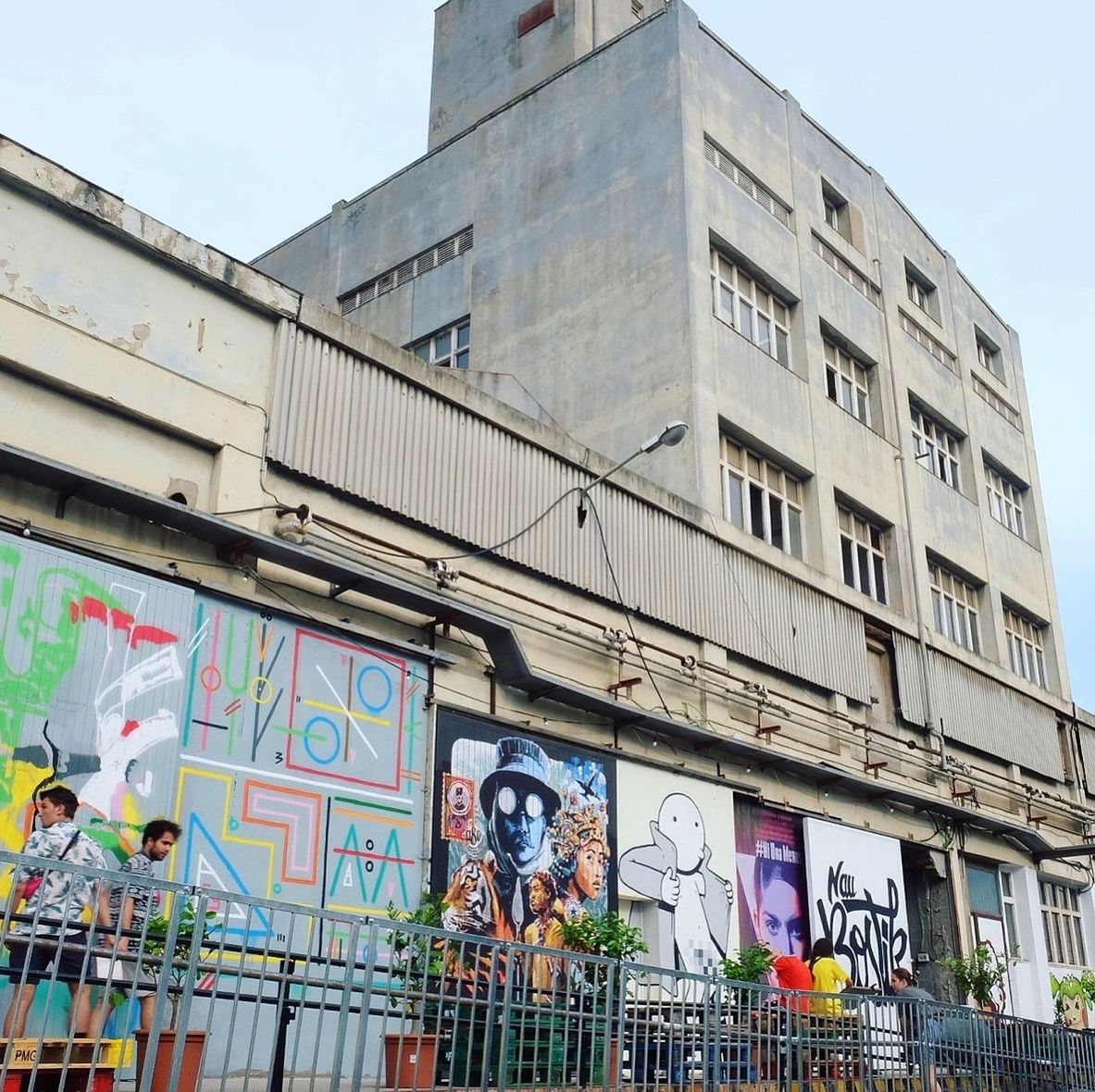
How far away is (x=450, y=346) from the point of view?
1065 inches

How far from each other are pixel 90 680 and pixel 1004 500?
91.4ft

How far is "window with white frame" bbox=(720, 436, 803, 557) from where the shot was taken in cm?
2295

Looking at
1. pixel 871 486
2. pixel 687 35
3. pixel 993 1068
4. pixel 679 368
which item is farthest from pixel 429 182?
pixel 993 1068

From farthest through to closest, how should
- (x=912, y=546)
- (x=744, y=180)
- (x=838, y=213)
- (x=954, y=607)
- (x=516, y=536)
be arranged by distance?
(x=838, y=213) < (x=954, y=607) < (x=912, y=546) < (x=744, y=180) < (x=516, y=536)

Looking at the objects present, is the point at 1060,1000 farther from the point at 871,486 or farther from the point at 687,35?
the point at 687,35

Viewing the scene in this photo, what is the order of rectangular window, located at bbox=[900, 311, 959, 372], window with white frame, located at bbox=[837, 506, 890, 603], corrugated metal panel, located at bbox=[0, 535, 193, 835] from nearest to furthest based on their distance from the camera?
corrugated metal panel, located at bbox=[0, 535, 193, 835], window with white frame, located at bbox=[837, 506, 890, 603], rectangular window, located at bbox=[900, 311, 959, 372]

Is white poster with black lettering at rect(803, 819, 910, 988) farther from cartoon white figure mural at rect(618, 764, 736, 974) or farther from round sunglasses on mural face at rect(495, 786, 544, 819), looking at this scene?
round sunglasses on mural face at rect(495, 786, 544, 819)

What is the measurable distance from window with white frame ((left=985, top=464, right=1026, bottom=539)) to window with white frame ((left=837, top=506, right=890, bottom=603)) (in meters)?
6.88

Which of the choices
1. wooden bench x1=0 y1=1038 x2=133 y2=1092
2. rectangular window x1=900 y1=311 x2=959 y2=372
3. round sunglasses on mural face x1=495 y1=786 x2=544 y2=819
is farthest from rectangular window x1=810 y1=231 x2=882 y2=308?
wooden bench x1=0 y1=1038 x2=133 y2=1092

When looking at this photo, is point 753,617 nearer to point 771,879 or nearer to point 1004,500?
point 771,879

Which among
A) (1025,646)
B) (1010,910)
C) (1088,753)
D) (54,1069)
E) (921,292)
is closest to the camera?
(54,1069)

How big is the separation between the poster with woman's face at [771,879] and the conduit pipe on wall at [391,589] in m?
0.89

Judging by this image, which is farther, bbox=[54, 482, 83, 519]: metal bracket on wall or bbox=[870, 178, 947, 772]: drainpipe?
bbox=[870, 178, 947, 772]: drainpipe

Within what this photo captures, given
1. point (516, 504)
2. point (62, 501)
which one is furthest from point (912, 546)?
point (62, 501)
